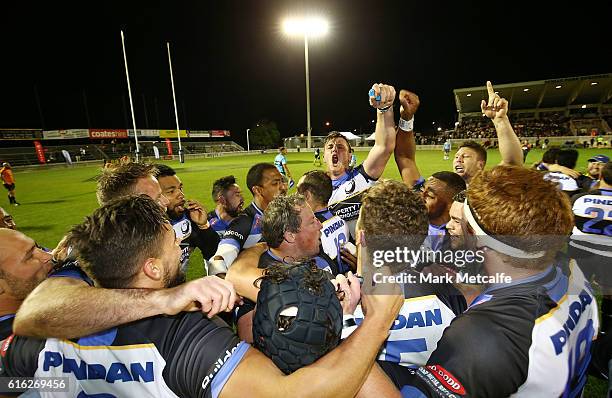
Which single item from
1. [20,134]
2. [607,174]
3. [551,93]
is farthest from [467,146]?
[551,93]

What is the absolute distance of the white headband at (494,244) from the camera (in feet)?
5.07

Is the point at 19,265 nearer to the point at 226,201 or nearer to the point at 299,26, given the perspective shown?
the point at 226,201

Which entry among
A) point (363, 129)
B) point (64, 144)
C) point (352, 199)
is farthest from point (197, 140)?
point (352, 199)

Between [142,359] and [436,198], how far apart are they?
10.4 ft

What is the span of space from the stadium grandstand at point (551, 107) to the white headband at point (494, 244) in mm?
50901

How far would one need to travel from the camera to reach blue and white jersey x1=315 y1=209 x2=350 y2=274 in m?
3.42

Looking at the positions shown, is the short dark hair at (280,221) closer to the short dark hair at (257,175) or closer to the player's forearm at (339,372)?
the player's forearm at (339,372)

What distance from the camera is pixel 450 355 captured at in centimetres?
136

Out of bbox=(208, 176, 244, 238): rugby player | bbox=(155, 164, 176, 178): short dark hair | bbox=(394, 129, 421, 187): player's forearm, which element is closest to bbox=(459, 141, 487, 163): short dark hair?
bbox=(394, 129, 421, 187): player's forearm

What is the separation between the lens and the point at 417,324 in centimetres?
185

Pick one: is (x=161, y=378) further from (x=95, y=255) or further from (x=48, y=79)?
(x=48, y=79)

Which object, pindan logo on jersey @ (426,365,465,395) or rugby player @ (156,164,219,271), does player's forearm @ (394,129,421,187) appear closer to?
rugby player @ (156,164,219,271)

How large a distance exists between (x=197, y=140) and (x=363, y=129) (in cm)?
5382

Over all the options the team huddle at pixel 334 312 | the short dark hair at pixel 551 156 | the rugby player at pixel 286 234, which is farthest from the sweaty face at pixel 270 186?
the short dark hair at pixel 551 156
